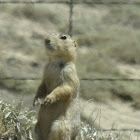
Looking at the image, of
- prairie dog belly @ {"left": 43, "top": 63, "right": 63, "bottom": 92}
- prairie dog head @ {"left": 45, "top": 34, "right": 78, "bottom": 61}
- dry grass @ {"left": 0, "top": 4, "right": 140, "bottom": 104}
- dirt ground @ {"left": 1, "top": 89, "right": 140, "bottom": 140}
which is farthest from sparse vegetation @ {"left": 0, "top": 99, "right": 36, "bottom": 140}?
dry grass @ {"left": 0, "top": 4, "right": 140, "bottom": 104}

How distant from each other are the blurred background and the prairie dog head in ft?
6.19

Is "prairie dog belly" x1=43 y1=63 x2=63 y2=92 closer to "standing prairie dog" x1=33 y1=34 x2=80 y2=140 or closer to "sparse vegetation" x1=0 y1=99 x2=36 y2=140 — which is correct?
"standing prairie dog" x1=33 y1=34 x2=80 y2=140

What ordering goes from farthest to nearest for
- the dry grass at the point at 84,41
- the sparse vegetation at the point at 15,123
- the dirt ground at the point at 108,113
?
the dry grass at the point at 84,41 → the dirt ground at the point at 108,113 → the sparse vegetation at the point at 15,123

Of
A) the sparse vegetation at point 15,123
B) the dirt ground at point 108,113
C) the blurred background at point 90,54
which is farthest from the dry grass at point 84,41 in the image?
the sparse vegetation at point 15,123

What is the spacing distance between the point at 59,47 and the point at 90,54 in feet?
17.7

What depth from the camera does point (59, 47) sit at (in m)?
4.04

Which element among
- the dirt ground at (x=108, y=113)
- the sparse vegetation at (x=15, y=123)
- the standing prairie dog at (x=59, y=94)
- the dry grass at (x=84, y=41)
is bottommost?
the dry grass at (x=84, y=41)

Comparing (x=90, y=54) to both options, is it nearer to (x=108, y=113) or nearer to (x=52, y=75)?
(x=108, y=113)

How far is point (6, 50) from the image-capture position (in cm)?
909

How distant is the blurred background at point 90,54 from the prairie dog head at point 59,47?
6.19ft

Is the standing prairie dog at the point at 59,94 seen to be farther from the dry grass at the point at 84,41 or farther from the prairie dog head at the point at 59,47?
the dry grass at the point at 84,41

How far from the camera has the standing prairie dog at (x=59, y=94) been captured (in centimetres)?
391

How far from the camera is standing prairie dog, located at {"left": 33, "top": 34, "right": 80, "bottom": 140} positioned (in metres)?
3.91

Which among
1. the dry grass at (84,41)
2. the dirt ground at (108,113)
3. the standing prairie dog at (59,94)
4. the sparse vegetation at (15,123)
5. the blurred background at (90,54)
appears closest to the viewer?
the standing prairie dog at (59,94)
